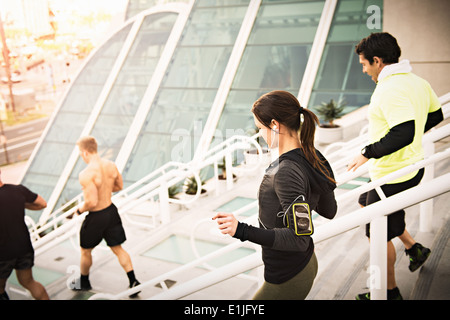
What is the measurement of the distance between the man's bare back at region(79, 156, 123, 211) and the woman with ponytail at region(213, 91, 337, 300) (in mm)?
2556

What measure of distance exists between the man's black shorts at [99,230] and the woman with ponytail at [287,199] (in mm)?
2606

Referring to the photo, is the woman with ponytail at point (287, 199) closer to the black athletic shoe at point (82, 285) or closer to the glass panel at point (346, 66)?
the black athletic shoe at point (82, 285)

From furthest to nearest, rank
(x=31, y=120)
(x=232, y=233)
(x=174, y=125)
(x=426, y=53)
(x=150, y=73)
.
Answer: (x=31, y=120)
(x=150, y=73)
(x=174, y=125)
(x=426, y=53)
(x=232, y=233)

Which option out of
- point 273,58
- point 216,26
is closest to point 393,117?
point 273,58

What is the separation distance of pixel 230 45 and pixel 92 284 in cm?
769

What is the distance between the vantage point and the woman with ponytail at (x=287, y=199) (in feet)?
4.60

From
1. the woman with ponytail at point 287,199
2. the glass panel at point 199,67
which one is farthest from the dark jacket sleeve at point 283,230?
the glass panel at point 199,67

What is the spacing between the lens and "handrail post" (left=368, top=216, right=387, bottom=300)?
153 cm

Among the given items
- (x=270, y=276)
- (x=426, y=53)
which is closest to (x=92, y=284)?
(x=270, y=276)

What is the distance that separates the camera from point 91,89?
40.2ft

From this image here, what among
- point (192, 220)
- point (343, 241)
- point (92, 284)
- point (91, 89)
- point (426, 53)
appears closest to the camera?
point (343, 241)

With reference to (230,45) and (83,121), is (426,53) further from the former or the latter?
(83,121)

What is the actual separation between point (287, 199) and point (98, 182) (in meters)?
2.85

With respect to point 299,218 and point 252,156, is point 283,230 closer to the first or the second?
point 299,218
